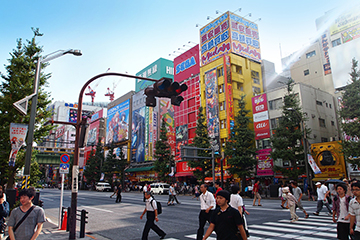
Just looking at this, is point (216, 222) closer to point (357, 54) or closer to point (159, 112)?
point (357, 54)

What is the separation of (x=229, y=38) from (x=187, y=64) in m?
11.5

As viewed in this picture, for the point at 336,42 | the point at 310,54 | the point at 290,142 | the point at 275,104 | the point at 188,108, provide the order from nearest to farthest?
the point at 290,142 < the point at 275,104 < the point at 336,42 < the point at 188,108 < the point at 310,54

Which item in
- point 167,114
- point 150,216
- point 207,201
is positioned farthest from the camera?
point 167,114

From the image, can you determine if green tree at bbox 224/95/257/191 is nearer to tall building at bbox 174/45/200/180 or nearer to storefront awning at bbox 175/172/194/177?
storefront awning at bbox 175/172/194/177

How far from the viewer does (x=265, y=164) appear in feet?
116

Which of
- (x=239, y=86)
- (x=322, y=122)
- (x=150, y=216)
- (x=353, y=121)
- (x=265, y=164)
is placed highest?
(x=239, y=86)

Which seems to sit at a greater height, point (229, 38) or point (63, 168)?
point (229, 38)

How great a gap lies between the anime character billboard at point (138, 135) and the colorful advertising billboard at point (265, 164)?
31.6 metres

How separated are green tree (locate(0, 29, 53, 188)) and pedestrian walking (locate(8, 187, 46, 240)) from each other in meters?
11.6

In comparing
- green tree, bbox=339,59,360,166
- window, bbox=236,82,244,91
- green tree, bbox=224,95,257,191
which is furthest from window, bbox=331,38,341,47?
green tree, bbox=224,95,257,191

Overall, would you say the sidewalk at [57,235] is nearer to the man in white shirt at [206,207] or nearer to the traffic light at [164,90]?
the man in white shirt at [206,207]

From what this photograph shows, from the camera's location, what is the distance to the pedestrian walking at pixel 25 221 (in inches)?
178

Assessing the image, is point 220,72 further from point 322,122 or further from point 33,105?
point 33,105

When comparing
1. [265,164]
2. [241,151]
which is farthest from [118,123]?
[241,151]
